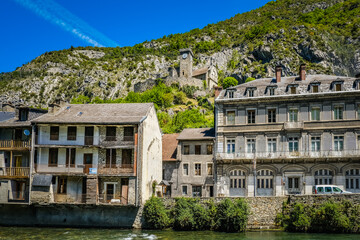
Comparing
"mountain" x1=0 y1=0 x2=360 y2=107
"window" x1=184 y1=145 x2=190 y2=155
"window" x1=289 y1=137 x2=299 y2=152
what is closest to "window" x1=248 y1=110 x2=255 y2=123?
"window" x1=289 y1=137 x2=299 y2=152

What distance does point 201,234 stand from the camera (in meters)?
29.2

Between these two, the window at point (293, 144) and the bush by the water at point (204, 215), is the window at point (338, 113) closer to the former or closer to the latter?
the window at point (293, 144)

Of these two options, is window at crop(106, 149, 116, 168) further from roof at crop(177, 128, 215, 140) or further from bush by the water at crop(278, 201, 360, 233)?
bush by the water at crop(278, 201, 360, 233)

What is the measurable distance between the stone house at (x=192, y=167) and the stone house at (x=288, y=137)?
2.86 metres

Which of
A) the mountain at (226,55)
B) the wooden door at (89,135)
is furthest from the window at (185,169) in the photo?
the mountain at (226,55)

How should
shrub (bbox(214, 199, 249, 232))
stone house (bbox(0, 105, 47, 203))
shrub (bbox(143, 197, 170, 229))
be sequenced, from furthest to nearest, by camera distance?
stone house (bbox(0, 105, 47, 203)) → shrub (bbox(143, 197, 170, 229)) → shrub (bbox(214, 199, 249, 232))

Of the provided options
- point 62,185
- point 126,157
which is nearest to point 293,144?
point 126,157

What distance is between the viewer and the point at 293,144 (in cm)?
3781

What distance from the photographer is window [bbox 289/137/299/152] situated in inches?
1484

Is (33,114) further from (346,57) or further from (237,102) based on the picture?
(346,57)

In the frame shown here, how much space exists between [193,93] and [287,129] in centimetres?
5880

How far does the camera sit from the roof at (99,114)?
3403 centimetres

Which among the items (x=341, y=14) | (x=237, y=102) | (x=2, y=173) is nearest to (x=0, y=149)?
(x=2, y=173)

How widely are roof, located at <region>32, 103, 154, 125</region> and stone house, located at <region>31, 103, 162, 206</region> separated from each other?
0.29 feet
